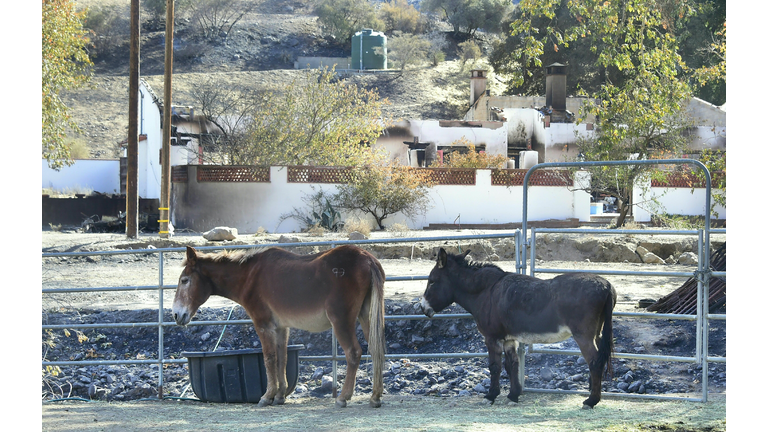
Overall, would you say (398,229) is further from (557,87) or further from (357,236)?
(557,87)

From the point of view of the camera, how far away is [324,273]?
21.9 feet

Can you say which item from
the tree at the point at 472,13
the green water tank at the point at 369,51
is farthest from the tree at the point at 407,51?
the tree at the point at 472,13

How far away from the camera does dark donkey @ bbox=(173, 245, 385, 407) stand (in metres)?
6.55

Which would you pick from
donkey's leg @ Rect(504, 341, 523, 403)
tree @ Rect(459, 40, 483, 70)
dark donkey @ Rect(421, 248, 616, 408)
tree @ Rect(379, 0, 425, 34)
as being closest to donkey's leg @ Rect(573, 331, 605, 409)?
dark donkey @ Rect(421, 248, 616, 408)

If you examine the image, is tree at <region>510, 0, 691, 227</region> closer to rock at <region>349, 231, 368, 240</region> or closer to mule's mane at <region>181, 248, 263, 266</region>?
mule's mane at <region>181, 248, 263, 266</region>

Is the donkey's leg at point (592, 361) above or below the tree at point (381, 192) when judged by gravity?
below

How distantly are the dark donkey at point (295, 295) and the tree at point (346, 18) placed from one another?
71.4 m

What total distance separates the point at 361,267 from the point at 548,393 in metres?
2.37

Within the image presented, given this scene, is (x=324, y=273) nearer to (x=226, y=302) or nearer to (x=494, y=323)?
(x=494, y=323)

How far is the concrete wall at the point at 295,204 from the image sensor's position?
24844 mm

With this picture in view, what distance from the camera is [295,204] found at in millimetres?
24844

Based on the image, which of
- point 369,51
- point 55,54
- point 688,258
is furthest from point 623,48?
point 369,51

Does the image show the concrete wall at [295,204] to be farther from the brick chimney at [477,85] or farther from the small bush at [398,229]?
the brick chimney at [477,85]

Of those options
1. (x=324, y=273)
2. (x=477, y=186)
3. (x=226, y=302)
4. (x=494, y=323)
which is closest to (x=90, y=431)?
(x=324, y=273)
